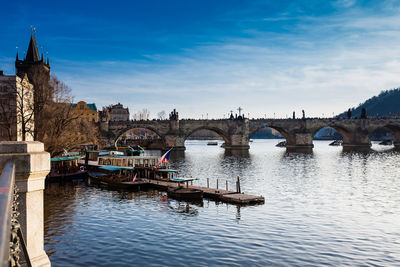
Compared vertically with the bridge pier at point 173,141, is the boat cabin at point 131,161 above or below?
below

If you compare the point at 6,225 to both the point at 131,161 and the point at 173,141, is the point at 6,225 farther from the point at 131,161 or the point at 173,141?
the point at 173,141

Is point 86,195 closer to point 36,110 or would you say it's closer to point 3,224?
point 36,110

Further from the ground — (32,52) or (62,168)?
(32,52)

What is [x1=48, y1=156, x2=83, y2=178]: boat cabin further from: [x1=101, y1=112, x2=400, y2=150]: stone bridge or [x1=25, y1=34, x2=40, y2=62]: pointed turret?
[x1=101, y1=112, x2=400, y2=150]: stone bridge

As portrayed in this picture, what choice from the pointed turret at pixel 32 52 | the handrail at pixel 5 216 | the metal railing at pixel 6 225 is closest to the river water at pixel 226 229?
the handrail at pixel 5 216

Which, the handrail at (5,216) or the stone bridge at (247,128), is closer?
the handrail at (5,216)

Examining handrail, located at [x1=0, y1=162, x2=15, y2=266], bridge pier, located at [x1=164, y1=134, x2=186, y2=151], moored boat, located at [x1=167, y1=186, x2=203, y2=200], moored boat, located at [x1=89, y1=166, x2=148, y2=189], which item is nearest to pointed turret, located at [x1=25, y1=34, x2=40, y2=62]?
bridge pier, located at [x1=164, y1=134, x2=186, y2=151]

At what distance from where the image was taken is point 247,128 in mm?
115312

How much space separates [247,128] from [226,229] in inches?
3726

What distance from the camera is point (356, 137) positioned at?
411 feet

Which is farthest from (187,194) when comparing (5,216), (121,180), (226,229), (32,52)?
(32,52)

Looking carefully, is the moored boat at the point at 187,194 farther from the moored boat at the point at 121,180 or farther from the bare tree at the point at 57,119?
the bare tree at the point at 57,119

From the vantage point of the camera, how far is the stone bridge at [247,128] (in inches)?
4245

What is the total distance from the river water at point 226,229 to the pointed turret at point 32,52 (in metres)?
67.0
